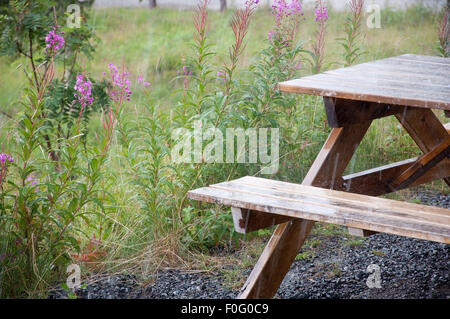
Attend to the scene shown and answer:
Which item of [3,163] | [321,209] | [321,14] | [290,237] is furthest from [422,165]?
[3,163]

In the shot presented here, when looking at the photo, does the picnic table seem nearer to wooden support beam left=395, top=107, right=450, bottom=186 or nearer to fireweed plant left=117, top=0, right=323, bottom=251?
wooden support beam left=395, top=107, right=450, bottom=186

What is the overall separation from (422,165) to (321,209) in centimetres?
131

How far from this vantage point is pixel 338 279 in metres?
3.24

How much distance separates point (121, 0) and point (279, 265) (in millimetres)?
16641

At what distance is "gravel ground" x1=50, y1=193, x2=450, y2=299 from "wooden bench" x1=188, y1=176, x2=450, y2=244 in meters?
0.73

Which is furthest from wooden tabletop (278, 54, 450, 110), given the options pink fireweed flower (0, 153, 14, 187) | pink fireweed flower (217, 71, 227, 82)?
pink fireweed flower (0, 153, 14, 187)

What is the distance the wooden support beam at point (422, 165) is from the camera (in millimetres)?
3428

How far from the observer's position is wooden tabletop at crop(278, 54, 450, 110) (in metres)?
2.71

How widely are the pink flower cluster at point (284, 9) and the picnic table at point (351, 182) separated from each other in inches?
27.7

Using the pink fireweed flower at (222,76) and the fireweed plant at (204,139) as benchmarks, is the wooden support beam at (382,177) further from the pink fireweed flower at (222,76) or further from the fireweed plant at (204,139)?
the pink fireweed flower at (222,76)

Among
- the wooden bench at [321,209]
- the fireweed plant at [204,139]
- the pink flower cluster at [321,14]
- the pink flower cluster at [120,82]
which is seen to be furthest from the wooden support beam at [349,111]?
the pink flower cluster at [321,14]

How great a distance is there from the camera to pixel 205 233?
11.9ft

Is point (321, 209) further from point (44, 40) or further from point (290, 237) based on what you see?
point (44, 40)
